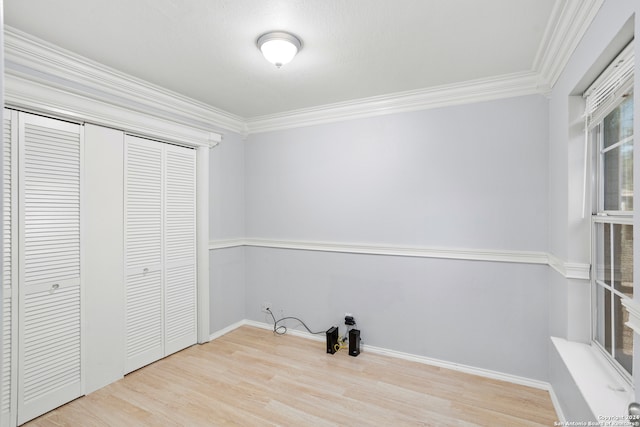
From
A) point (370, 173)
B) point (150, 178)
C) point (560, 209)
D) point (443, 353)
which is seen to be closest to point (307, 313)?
point (443, 353)

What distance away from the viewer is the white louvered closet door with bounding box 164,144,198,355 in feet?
10.6

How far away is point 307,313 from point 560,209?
2555mm

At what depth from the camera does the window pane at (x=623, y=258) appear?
1.66m

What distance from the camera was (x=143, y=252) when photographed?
119 inches

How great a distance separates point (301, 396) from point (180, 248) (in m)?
1.84

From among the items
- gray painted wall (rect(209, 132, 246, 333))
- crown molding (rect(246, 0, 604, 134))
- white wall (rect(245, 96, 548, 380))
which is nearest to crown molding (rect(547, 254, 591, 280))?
white wall (rect(245, 96, 548, 380))

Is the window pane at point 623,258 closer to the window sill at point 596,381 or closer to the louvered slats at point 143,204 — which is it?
the window sill at point 596,381

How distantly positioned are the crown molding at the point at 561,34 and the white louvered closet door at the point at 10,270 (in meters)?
3.42

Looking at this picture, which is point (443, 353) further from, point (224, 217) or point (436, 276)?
point (224, 217)

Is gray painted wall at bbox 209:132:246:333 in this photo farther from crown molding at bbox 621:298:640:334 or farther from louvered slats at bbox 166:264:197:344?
crown molding at bbox 621:298:640:334

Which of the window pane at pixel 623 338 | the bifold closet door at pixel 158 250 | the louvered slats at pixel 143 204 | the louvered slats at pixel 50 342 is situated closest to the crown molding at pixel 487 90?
the bifold closet door at pixel 158 250

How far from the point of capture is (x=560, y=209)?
229cm

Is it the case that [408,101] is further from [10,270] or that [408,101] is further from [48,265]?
[10,270]

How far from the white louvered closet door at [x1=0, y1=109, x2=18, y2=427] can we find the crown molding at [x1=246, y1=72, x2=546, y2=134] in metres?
2.26
